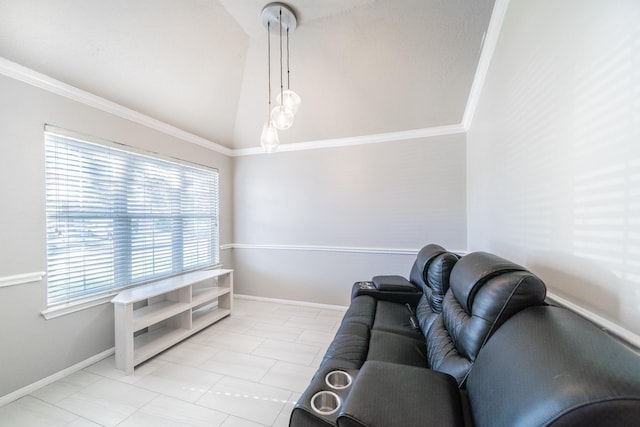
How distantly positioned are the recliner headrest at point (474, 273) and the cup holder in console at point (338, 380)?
2.21 feet

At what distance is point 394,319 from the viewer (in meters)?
2.09

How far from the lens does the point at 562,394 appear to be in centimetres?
55

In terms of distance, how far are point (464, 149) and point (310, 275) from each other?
2.71 meters

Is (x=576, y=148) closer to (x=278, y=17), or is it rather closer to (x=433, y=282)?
(x=433, y=282)

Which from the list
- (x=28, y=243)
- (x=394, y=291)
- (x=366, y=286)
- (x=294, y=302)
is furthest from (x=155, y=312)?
(x=394, y=291)

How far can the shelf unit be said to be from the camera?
85.9 inches

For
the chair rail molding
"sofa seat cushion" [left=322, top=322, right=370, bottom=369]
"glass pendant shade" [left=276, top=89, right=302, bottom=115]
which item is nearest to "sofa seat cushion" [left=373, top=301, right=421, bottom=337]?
"sofa seat cushion" [left=322, top=322, right=370, bottom=369]

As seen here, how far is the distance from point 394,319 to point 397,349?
51 centimetres

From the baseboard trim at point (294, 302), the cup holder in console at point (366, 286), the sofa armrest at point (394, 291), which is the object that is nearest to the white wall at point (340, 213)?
the baseboard trim at point (294, 302)

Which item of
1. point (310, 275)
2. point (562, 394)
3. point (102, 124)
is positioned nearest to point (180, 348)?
point (310, 275)

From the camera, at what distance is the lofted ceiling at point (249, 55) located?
6.14 feet

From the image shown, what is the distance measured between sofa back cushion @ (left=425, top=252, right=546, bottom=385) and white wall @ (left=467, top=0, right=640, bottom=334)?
0.71 ft

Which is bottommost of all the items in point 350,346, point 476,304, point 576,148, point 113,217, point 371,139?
point 350,346

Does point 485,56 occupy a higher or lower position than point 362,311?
higher
